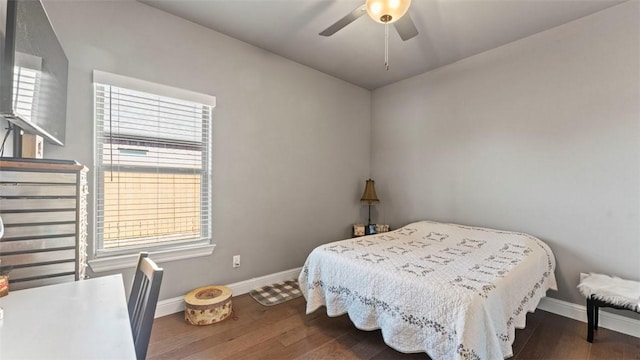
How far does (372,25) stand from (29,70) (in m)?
2.45

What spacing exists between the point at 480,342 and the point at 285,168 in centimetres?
242

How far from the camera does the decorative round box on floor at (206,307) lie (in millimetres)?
2197

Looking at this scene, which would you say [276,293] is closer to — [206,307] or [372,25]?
[206,307]

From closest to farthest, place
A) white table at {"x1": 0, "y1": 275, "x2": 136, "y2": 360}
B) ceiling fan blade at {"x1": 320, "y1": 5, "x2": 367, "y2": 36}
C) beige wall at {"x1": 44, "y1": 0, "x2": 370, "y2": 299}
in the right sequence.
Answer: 1. white table at {"x1": 0, "y1": 275, "x2": 136, "y2": 360}
2. ceiling fan blade at {"x1": 320, "y1": 5, "x2": 367, "y2": 36}
3. beige wall at {"x1": 44, "y1": 0, "x2": 370, "y2": 299}

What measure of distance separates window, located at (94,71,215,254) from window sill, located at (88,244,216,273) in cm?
6

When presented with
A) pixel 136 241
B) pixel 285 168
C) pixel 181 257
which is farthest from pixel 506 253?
pixel 136 241

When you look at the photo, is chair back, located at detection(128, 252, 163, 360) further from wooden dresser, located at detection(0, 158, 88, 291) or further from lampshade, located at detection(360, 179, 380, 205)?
lampshade, located at detection(360, 179, 380, 205)

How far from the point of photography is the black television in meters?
1.07

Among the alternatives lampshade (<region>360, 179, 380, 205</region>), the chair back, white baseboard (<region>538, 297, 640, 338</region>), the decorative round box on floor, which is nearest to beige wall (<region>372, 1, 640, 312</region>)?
white baseboard (<region>538, 297, 640, 338</region>)

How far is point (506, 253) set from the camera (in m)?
2.24

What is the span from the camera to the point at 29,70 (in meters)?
1.21

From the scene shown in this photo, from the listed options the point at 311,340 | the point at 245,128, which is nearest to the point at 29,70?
the point at 245,128

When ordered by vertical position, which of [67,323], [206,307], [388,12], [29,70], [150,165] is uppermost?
[388,12]

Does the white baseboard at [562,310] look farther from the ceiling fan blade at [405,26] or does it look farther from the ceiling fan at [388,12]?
the ceiling fan blade at [405,26]
